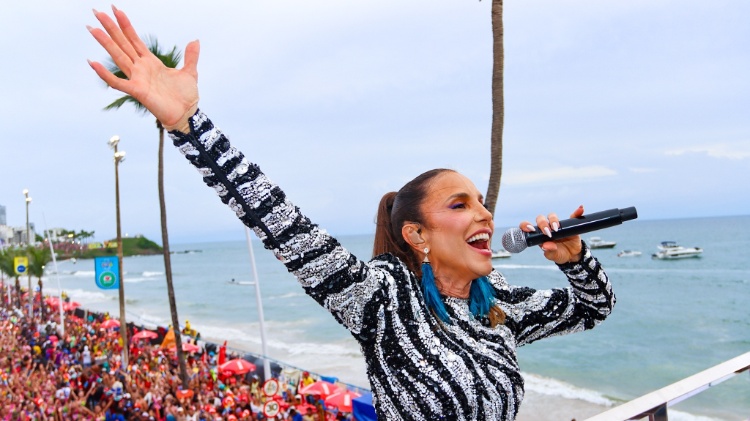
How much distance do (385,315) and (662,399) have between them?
1140 millimetres

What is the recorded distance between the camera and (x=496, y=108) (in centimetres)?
509

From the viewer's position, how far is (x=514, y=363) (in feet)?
5.13

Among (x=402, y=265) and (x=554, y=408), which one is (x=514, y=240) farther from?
(x=554, y=408)

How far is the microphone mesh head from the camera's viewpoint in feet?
5.68

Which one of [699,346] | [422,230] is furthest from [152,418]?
[699,346]

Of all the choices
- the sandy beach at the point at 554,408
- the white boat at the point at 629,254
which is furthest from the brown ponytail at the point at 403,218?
the white boat at the point at 629,254

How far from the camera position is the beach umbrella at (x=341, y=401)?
34.9ft

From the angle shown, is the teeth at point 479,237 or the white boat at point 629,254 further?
the white boat at point 629,254

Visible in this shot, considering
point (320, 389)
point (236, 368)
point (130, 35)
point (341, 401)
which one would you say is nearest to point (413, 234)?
point (130, 35)

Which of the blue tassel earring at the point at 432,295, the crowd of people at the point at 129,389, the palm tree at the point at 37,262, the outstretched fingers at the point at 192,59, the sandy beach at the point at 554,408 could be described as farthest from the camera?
the palm tree at the point at 37,262

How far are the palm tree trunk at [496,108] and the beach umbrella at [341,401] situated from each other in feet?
22.8

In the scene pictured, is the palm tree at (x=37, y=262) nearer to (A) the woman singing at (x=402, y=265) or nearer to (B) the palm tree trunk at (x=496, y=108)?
(B) the palm tree trunk at (x=496, y=108)

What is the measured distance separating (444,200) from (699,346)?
31.8 meters

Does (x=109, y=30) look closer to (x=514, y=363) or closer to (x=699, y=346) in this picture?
(x=514, y=363)
